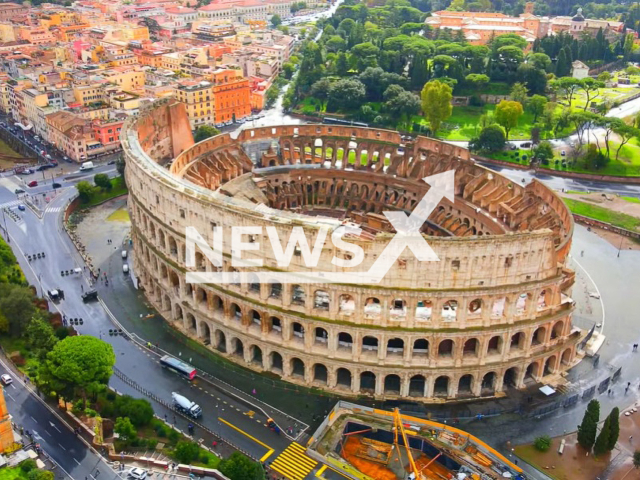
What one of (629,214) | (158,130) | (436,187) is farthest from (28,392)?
(629,214)

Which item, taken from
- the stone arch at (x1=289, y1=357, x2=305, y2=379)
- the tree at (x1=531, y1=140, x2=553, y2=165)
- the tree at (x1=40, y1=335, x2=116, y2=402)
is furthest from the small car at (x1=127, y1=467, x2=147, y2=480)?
the tree at (x1=531, y1=140, x2=553, y2=165)

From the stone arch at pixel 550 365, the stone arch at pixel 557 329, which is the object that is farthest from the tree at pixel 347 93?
the stone arch at pixel 550 365

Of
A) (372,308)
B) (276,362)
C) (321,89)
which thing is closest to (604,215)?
(372,308)

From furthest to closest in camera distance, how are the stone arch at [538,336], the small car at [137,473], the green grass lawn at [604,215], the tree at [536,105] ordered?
the tree at [536,105], the green grass lawn at [604,215], the stone arch at [538,336], the small car at [137,473]

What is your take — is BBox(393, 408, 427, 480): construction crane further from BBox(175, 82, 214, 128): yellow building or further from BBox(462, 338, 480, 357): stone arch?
BBox(175, 82, 214, 128): yellow building

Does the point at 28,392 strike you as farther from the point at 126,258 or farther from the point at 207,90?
the point at 207,90

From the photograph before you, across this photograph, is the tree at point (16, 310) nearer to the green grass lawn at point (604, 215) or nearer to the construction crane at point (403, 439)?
the construction crane at point (403, 439)
